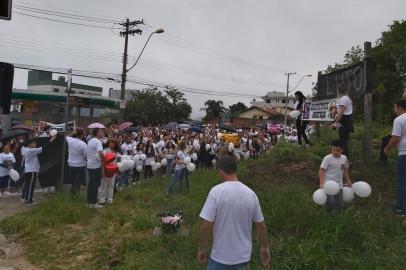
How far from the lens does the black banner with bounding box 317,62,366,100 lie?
973 cm

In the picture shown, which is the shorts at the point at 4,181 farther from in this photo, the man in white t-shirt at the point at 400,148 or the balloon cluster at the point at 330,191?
the man in white t-shirt at the point at 400,148

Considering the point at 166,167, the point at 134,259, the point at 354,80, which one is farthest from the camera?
the point at 166,167

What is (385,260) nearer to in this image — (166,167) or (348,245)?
(348,245)

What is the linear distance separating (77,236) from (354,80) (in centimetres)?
673

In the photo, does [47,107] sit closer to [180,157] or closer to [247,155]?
[247,155]

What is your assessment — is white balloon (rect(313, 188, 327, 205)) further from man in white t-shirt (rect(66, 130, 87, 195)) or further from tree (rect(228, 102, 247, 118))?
tree (rect(228, 102, 247, 118))

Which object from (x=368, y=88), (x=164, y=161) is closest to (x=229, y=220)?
(x=368, y=88)

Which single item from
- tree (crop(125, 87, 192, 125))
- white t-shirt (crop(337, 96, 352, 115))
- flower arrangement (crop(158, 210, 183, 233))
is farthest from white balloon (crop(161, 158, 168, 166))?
tree (crop(125, 87, 192, 125))

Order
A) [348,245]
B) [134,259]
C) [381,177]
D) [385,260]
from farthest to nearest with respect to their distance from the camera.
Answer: [381,177] → [134,259] → [348,245] → [385,260]

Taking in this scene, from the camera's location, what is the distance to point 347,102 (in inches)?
368

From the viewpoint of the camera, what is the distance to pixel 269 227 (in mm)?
6867

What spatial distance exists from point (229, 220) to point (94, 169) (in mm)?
6748

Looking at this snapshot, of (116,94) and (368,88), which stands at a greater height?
(116,94)

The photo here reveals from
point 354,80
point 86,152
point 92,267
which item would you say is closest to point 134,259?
point 92,267
